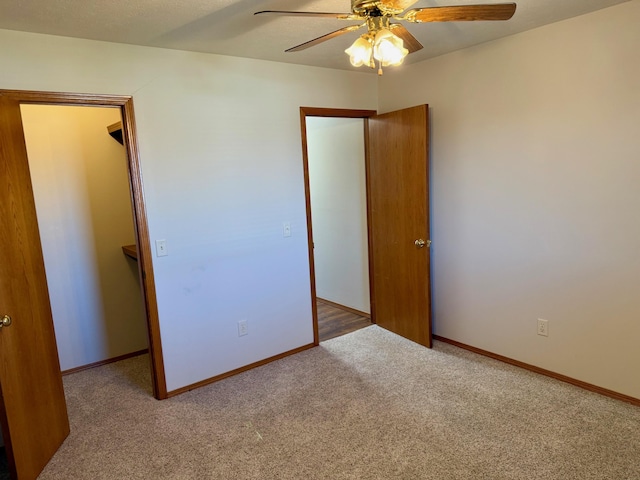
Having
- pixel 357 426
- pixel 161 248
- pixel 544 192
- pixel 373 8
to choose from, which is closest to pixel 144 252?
pixel 161 248

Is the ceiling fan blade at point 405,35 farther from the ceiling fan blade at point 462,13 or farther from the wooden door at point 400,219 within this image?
the wooden door at point 400,219

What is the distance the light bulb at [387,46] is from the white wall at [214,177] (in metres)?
1.60

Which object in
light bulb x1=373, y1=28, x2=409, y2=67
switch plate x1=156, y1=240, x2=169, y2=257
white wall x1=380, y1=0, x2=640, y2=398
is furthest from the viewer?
switch plate x1=156, y1=240, x2=169, y2=257

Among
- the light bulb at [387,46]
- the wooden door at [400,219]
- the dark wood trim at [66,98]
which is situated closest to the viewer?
the light bulb at [387,46]

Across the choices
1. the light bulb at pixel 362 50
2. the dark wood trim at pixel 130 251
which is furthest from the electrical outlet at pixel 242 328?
the light bulb at pixel 362 50

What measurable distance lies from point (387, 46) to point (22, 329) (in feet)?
7.26

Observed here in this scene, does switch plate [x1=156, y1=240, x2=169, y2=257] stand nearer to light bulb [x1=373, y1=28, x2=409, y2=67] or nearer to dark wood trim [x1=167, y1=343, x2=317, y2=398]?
dark wood trim [x1=167, y1=343, x2=317, y2=398]

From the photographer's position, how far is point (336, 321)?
165 inches

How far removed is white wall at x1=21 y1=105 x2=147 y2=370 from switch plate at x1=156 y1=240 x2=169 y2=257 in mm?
974

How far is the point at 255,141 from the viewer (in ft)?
10.0

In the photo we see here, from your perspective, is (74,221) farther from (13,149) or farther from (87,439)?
(87,439)

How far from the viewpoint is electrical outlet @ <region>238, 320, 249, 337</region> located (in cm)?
314

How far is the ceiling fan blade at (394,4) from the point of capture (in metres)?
1.47

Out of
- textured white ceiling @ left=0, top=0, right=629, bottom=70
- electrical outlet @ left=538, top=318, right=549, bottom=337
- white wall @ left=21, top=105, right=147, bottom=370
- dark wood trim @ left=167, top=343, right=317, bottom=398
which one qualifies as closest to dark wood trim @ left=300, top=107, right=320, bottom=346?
dark wood trim @ left=167, top=343, right=317, bottom=398
